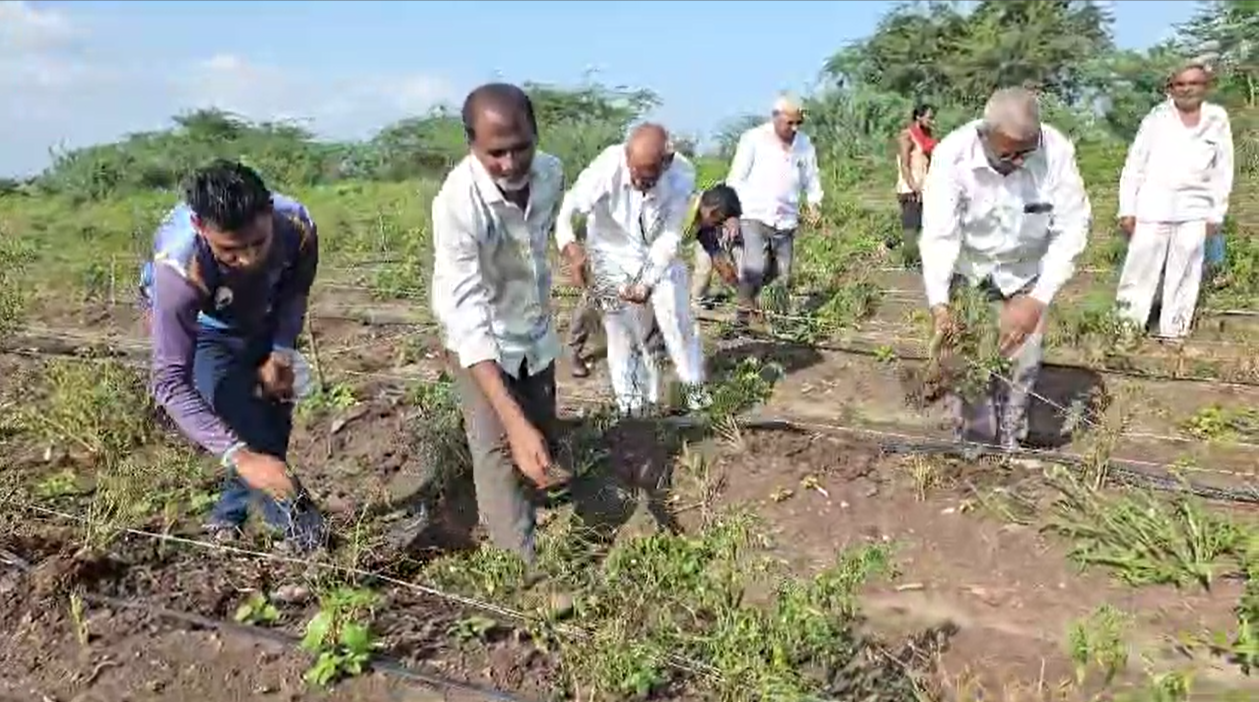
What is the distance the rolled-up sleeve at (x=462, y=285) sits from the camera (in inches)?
139

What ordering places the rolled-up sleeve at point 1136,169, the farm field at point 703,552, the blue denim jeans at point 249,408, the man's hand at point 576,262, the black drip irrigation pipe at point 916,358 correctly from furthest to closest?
the rolled-up sleeve at point 1136,169
the black drip irrigation pipe at point 916,358
the man's hand at point 576,262
the blue denim jeans at point 249,408
the farm field at point 703,552

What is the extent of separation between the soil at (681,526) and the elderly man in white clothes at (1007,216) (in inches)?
24.8

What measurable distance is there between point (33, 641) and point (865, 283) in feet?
21.0

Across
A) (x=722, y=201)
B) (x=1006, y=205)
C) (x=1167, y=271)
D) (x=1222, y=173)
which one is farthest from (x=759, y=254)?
(x=1006, y=205)

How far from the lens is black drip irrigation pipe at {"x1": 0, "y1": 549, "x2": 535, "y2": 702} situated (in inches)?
129

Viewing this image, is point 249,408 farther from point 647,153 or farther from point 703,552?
point 647,153

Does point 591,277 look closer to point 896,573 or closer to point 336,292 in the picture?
point 896,573

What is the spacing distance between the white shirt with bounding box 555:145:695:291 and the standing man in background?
4375mm

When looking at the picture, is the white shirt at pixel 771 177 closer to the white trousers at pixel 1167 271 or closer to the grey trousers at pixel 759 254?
the grey trousers at pixel 759 254

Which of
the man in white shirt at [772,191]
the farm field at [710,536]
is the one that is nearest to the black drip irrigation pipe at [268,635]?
the farm field at [710,536]

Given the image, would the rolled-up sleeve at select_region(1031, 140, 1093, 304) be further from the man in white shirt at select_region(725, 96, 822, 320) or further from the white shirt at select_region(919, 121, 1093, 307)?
the man in white shirt at select_region(725, 96, 822, 320)

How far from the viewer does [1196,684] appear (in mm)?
3250

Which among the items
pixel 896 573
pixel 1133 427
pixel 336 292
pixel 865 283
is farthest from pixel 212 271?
pixel 336 292

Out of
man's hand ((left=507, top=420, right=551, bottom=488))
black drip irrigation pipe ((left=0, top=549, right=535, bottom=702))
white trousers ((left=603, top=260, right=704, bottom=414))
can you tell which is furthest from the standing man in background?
black drip irrigation pipe ((left=0, top=549, right=535, bottom=702))
